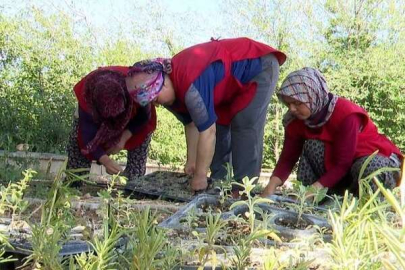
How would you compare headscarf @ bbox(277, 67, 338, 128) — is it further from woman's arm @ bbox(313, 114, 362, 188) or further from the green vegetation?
the green vegetation

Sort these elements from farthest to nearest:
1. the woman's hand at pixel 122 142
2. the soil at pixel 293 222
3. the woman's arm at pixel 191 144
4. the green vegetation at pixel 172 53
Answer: the green vegetation at pixel 172 53
the woman's hand at pixel 122 142
the woman's arm at pixel 191 144
the soil at pixel 293 222

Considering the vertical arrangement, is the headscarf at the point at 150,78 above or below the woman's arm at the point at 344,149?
above

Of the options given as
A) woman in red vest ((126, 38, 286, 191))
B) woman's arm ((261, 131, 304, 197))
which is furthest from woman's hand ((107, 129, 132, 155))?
woman's arm ((261, 131, 304, 197))

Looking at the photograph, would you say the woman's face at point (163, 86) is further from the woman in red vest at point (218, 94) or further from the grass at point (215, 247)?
the grass at point (215, 247)

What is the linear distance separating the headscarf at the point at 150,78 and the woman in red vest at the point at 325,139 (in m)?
0.67

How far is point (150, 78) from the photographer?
3.16 metres

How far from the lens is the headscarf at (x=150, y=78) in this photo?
10.4 feet

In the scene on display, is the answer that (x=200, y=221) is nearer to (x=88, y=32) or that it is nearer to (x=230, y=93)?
(x=230, y=93)

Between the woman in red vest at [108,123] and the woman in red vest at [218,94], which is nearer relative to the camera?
the woman in red vest at [218,94]

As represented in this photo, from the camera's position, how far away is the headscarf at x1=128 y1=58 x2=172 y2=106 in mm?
3158

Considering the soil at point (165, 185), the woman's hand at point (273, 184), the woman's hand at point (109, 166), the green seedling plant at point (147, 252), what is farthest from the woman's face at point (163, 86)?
the green seedling plant at point (147, 252)

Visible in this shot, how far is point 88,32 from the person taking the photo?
941 centimetres

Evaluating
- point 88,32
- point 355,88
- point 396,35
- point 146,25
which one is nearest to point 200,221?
point 88,32

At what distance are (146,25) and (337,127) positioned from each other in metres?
9.31
